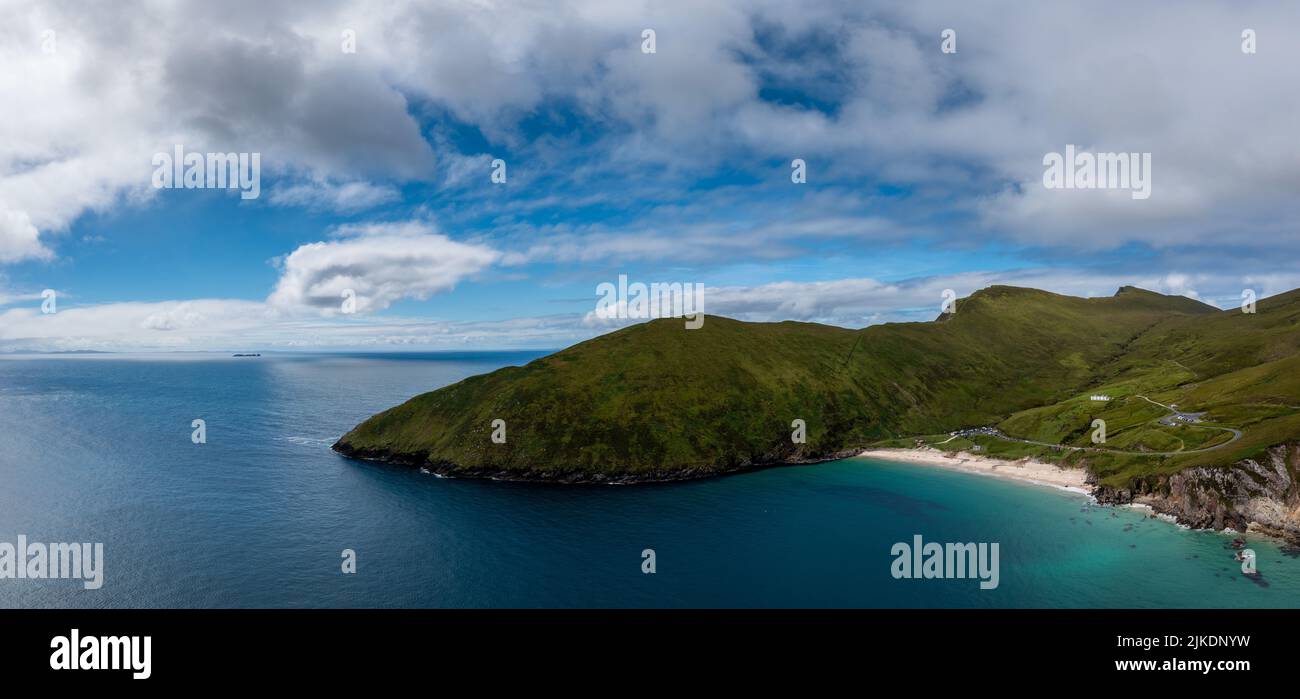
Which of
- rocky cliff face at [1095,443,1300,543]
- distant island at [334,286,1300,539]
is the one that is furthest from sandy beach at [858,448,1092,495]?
rocky cliff face at [1095,443,1300,543]

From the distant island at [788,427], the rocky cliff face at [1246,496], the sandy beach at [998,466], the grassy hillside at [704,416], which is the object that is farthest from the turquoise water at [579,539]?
the grassy hillside at [704,416]

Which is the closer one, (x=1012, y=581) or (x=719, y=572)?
(x=1012, y=581)

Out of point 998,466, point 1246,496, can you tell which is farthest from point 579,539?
point 1246,496

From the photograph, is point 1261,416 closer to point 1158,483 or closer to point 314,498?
point 1158,483

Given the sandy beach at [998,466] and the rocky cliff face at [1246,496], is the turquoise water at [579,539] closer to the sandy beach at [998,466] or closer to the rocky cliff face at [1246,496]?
the rocky cliff face at [1246,496]

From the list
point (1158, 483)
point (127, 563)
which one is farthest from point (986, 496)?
point (127, 563)

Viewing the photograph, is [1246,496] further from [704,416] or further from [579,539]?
[579,539]

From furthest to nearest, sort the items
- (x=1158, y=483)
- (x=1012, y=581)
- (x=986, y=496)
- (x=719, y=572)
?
(x=986, y=496) < (x=1158, y=483) < (x=719, y=572) < (x=1012, y=581)
